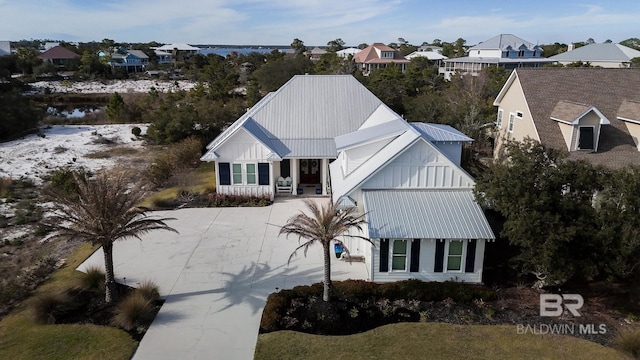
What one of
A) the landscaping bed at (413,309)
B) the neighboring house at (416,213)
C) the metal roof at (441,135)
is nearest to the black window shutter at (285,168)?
the neighboring house at (416,213)

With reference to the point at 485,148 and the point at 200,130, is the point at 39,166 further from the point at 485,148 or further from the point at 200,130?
the point at 485,148

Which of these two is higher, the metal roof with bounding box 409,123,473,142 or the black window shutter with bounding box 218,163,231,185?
the metal roof with bounding box 409,123,473,142

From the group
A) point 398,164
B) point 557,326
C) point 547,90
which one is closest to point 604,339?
point 557,326

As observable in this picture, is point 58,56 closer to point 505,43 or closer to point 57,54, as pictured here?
point 57,54

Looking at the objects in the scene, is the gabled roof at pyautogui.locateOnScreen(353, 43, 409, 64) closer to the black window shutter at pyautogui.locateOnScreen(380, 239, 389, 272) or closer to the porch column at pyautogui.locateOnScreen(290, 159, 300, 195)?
the porch column at pyautogui.locateOnScreen(290, 159, 300, 195)

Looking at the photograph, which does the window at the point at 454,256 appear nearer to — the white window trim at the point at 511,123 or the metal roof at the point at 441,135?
the metal roof at the point at 441,135

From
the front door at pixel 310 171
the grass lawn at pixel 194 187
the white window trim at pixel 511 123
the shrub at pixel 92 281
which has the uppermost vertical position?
the white window trim at pixel 511 123

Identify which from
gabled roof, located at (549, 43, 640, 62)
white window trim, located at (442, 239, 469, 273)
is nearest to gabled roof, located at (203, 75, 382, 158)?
white window trim, located at (442, 239, 469, 273)
